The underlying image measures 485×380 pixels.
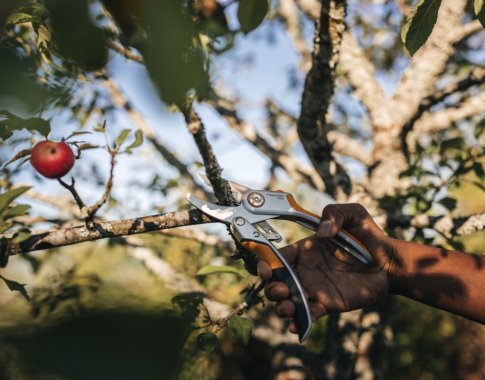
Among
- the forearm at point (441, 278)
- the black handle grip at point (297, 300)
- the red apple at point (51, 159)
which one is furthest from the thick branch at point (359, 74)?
the red apple at point (51, 159)

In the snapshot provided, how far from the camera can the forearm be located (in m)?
1.94

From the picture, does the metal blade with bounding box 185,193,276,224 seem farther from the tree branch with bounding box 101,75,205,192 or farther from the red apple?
the tree branch with bounding box 101,75,205,192

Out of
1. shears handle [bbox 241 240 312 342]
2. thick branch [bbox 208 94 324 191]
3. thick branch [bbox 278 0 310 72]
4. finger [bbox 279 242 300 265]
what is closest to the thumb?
shears handle [bbox 241 240 312 342]

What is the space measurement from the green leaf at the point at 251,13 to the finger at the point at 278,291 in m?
1.06

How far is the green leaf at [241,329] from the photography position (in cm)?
189

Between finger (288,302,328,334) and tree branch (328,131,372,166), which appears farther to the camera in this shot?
tree branch (328,131,372,166)

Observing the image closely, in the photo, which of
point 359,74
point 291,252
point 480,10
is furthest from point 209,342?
point 359,74

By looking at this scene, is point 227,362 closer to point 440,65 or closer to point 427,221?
point 427,221

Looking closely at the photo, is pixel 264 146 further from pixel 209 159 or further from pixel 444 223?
pixel 209 159

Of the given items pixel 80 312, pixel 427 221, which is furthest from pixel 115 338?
pixel 427 221

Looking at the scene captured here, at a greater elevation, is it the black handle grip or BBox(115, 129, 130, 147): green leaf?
BBox(115, 129, 130, 147): green leaf

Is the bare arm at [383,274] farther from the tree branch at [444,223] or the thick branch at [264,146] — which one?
the thick branch at [264,146]

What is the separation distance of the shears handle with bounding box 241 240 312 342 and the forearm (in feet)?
2.11

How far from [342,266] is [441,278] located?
0.49 meters
